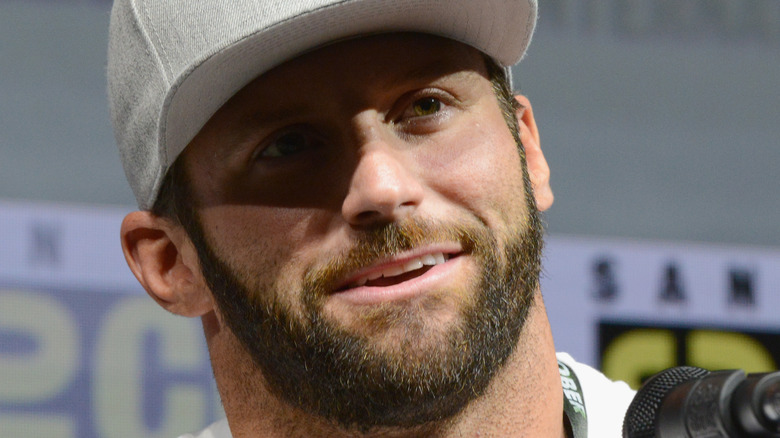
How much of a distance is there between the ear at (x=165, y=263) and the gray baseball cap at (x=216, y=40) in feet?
0.27

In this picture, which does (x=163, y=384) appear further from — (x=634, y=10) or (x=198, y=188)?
(x=634, y=10)

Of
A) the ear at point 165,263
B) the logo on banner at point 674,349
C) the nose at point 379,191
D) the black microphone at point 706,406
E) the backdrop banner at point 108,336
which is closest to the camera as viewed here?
the black microphone at point 706,406

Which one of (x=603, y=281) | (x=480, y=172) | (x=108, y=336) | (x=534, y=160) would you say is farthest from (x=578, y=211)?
(x=480, y=172)

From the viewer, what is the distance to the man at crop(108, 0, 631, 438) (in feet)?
4.14

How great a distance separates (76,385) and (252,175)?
50.6 inches

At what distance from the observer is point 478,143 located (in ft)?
4.59

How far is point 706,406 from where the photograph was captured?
0.76m

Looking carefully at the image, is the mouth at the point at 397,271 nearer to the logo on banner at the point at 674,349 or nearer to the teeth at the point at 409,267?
the teeth at the point at 409,267

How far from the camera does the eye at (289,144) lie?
133cm

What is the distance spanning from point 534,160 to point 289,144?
502 millimetres

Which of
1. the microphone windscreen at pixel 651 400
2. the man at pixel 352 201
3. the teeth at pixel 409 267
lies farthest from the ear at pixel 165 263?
the microphone windscreen at pixel 651 400

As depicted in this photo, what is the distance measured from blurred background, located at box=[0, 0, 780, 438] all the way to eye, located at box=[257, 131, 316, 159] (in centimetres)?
127

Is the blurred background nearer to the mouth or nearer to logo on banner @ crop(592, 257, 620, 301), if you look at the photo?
logo on banner @ crop(592, 257, 620, 301)

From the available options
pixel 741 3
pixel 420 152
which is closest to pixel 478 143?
→ pixel 420 152
